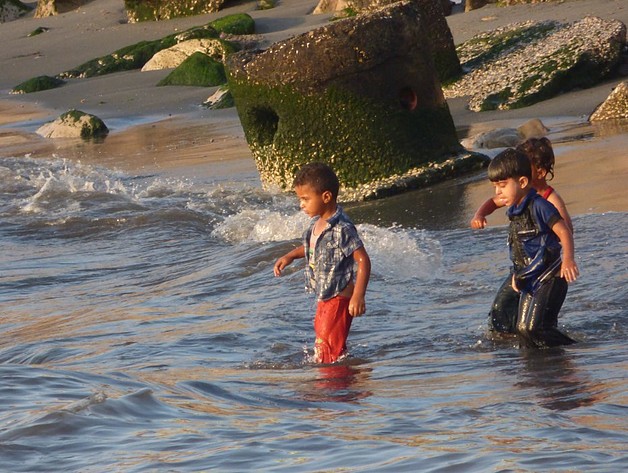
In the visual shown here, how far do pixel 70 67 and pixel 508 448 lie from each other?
22.4m

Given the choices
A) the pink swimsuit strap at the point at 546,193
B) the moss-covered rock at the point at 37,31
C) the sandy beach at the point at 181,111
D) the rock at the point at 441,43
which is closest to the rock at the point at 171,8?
the sandy beach at the point at 181,111

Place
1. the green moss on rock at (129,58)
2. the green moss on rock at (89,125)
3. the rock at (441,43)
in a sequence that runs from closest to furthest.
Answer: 1. the rock at (441,43)
2. the green moss on rock at (89,125)
3. the green moss on rock at (129,58)

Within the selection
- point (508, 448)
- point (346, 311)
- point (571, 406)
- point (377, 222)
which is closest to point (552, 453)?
point (508, 448)

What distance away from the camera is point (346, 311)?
239 inches

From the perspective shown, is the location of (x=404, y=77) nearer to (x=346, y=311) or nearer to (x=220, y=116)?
(x=346, y=311)

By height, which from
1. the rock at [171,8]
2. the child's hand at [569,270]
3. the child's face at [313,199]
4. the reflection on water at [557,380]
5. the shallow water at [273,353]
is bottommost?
the reflection on water at [557,380]

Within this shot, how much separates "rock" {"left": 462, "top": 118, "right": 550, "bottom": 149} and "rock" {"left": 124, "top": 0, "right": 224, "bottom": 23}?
1709 centimetres

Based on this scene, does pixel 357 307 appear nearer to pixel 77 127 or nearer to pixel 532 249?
pixel 532 249

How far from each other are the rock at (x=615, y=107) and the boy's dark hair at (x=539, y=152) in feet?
21.8

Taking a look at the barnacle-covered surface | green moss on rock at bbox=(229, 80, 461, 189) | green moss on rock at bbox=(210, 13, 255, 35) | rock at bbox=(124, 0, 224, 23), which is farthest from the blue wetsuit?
rock at bbox=(124, 0, 224, 23)

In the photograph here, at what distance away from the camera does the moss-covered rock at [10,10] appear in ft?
114

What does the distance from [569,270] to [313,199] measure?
1329 millimetres

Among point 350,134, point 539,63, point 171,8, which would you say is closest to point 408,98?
point 350,134

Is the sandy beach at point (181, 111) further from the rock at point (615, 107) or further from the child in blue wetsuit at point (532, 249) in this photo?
the child in blue wetsuit at point (532, 249)
